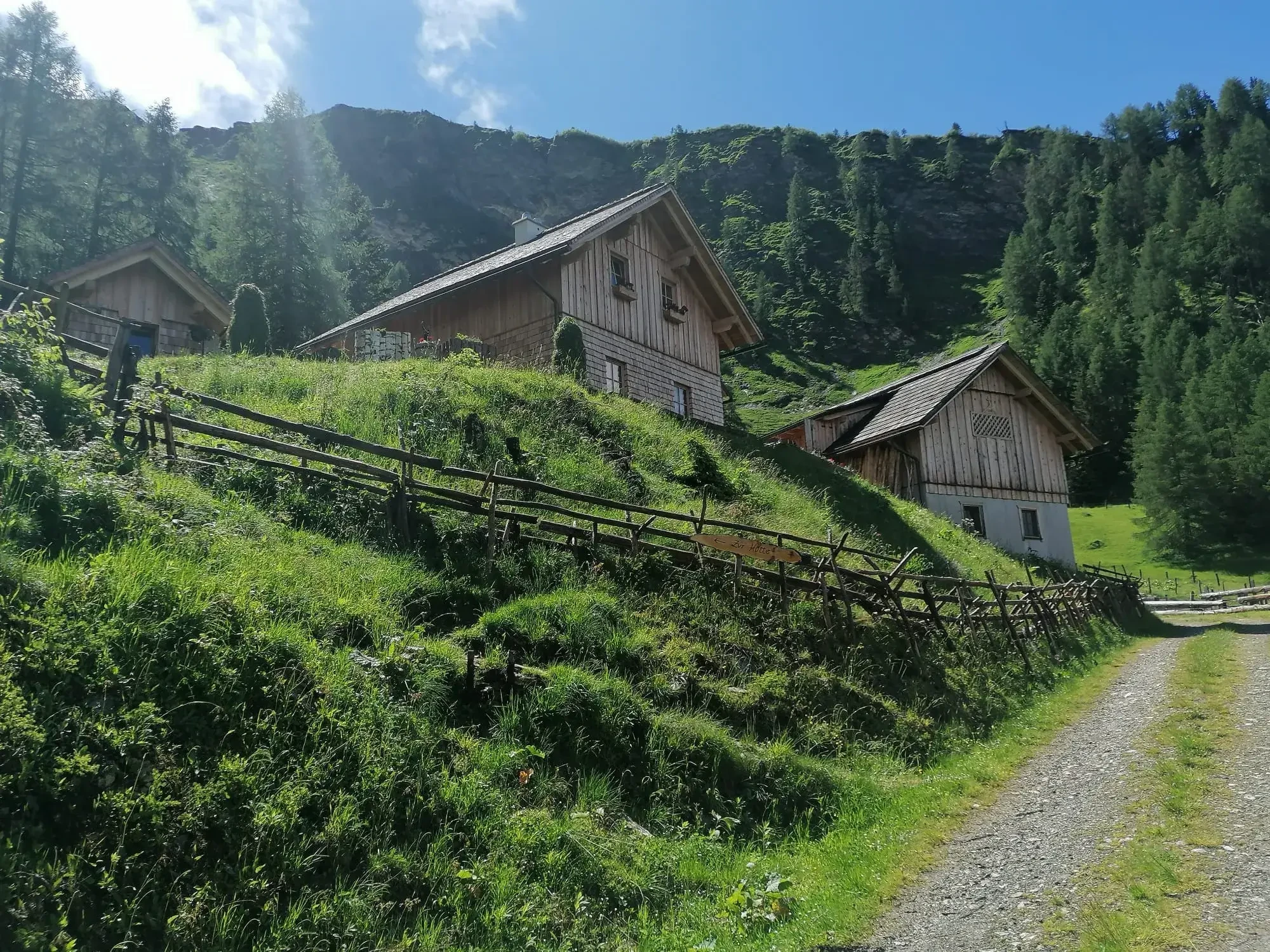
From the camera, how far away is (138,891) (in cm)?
461

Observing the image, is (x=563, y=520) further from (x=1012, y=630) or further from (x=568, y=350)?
(x=568, y=350)

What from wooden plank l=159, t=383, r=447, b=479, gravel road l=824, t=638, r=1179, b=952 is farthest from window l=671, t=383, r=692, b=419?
gravel road l=824, t=638, r=1179, b=952

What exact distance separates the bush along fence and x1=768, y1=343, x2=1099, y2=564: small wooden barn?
559 inches

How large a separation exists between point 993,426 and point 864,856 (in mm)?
27989

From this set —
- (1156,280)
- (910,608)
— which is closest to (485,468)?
(910,608)

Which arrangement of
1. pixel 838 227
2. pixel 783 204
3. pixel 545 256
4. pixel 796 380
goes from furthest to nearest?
1. pixel 783 204
2. pixel 838 227
3. pixel 796 380
4. pixel 545 256

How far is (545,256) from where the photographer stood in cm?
2269

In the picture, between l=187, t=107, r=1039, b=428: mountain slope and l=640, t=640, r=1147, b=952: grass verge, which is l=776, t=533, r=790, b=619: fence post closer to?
l=640, t=640, r=1147, b=952: grass verge

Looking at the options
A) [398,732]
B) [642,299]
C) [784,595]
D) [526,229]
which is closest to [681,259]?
[642,299]

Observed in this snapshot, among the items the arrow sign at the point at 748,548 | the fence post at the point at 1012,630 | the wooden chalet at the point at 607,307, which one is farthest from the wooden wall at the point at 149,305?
the fence post at the point at 1012,630

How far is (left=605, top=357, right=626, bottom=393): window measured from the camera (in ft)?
80.6

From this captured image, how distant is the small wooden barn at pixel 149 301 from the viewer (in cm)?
2256

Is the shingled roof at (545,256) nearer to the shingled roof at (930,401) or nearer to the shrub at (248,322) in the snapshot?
the shrub at (248,322)

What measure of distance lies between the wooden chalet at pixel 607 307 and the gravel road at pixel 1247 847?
55.6 ft
